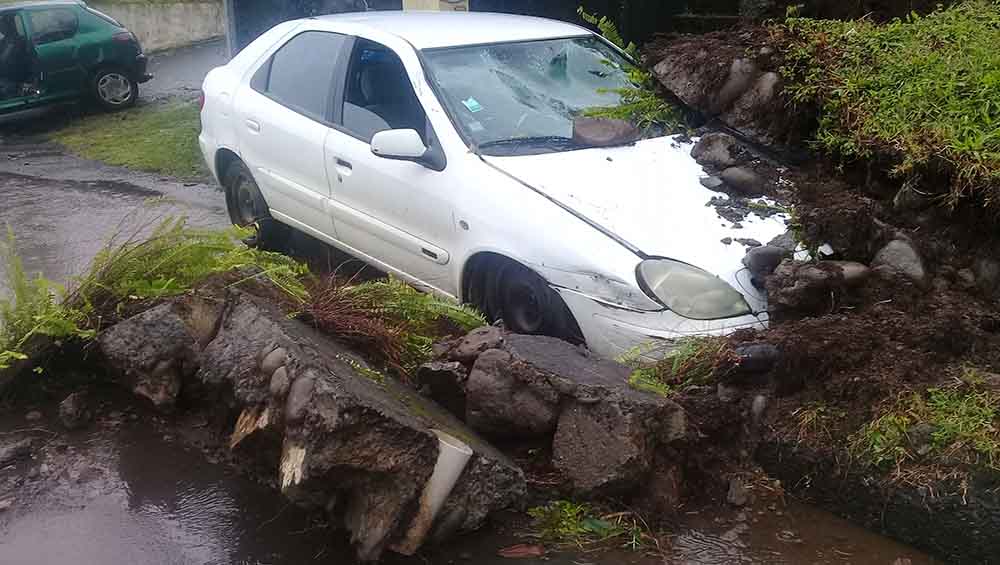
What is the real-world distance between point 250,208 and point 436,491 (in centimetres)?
387

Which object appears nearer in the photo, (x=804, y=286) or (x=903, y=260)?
(x=804, y=286)

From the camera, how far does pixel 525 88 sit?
17.3 ft

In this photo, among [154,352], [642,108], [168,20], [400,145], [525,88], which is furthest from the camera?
[168,20]

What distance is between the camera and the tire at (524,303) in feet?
14.1

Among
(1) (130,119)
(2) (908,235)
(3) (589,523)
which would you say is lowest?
(1) (130,119)

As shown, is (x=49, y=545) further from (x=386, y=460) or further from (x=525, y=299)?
(x=525, y=299)

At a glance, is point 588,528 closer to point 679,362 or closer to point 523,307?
point 679,362

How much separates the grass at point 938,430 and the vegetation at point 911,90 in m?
0.97

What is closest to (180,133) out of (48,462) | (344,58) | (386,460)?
(344,58)

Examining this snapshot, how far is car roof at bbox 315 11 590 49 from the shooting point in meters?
5.44

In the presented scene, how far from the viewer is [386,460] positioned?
324 cm

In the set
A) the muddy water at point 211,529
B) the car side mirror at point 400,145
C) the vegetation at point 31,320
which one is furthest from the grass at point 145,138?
the muddy water at point 211,529

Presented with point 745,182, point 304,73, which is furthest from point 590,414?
point 304,73

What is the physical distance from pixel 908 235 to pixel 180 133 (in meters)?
9.56
